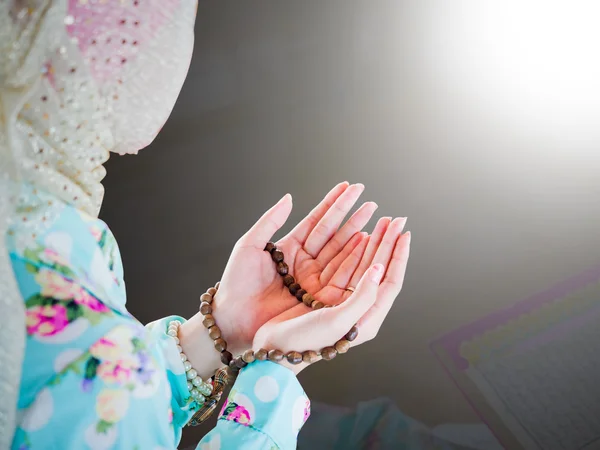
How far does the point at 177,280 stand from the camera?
0.90m

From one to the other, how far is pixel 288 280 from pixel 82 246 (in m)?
0.24

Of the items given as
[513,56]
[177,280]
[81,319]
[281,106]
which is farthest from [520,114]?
[81,319]

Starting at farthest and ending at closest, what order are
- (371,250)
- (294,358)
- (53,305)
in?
1. (371,250)
2. (294,358)
3. (53,305)

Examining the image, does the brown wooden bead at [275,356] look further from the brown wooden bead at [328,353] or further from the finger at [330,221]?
the finger at [330,221]

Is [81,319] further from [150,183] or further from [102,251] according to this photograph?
[150,183]

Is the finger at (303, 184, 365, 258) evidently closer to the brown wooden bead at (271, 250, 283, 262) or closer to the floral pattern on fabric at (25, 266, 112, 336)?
the brown wooden bead at (271, 250, 283, 262)

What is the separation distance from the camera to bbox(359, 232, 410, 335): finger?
0.51m

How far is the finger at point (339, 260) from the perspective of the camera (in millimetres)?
571

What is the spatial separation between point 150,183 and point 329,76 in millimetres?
361

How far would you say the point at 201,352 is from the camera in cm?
52

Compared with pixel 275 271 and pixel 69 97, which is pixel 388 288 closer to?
pixel 275 271

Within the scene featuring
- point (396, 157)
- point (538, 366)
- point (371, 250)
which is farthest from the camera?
point (396, 157)

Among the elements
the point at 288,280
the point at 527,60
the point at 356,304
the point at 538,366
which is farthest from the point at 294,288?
the point at 527,60

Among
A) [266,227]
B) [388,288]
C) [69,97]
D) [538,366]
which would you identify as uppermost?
[69,97]
